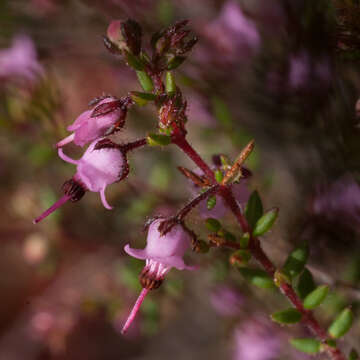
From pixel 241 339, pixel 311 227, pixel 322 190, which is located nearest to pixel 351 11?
pixel 322 190

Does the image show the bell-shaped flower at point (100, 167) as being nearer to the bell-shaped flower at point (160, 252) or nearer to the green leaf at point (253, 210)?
the bell-shaped flower at point (160, 252)

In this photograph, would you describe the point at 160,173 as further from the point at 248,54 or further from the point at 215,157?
the point at 215,157

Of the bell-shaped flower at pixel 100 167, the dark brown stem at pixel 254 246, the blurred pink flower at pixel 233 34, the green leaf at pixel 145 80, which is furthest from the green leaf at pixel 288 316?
the blurred pink flower at pixel 233 34

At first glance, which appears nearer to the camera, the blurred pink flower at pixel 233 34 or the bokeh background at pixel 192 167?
the bokeh background at pixel 192 167

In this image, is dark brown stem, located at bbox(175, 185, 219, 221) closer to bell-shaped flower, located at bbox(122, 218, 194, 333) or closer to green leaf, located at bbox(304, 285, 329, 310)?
bell-shaped flower, located at bbox(122, 218, 194, 333)

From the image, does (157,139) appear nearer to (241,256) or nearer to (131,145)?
(131,145)
